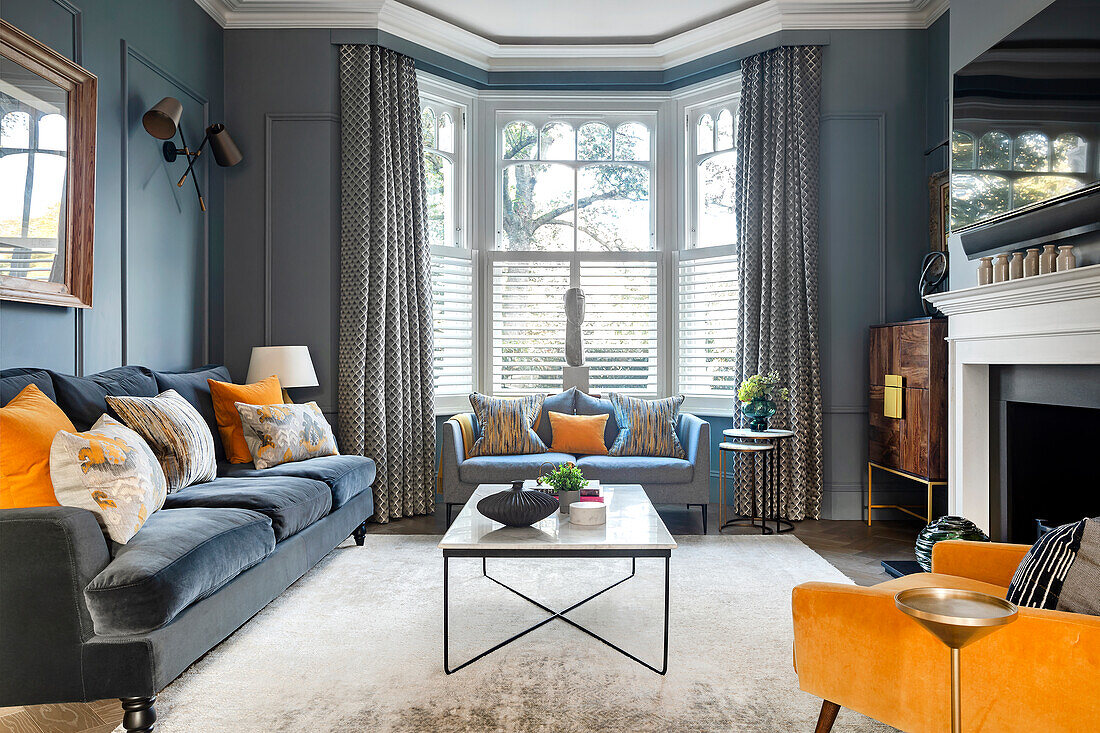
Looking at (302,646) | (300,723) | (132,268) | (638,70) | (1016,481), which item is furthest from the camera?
(638,70)

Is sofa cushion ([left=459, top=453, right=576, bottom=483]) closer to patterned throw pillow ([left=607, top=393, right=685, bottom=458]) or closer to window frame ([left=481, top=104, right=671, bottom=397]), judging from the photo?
patterned throw pillow ([left=607, top=393, right=685, bottom=458])

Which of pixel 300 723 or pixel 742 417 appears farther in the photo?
pixel 742 417

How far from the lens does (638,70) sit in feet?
18.4

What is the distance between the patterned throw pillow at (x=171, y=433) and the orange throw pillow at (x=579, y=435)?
230 centimetres

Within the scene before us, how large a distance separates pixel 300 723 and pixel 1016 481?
10.4 feet

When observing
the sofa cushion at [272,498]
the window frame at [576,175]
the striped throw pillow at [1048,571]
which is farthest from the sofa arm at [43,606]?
the window frame at [576,175]

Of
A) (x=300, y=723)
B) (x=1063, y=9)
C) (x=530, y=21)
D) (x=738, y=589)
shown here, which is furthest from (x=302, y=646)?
(x=530, y=21)

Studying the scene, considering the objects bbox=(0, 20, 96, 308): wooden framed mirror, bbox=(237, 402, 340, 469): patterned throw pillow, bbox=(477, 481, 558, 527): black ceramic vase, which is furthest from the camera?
bbox=(237, 402, 340, 469): patterned throw pillow

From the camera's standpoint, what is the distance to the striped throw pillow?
1595 millimetres

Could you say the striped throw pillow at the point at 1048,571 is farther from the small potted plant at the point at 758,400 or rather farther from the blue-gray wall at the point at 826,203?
the blue-gray wall at the point at 826,203

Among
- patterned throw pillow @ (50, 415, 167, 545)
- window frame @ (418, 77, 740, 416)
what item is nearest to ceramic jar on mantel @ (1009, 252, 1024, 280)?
window frame @ (418, 77, 740, 416)

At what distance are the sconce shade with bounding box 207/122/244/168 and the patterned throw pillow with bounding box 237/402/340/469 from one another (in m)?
1.73

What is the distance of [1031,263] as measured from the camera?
298 cm

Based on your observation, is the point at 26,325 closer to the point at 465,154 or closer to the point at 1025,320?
the point at 465,154
